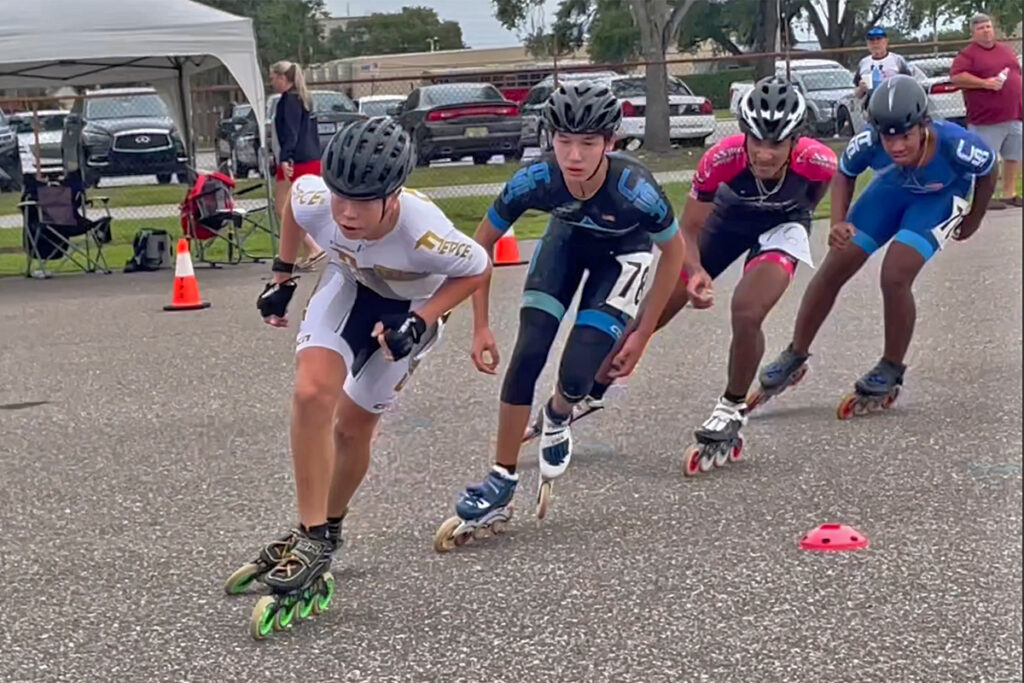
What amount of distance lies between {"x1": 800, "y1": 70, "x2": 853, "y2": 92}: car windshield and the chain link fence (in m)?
0.03

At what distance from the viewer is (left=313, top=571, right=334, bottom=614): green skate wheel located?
5164mm

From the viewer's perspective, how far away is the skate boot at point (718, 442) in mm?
6957

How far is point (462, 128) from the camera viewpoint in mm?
24000

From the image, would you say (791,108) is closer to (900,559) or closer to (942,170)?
(942,170)

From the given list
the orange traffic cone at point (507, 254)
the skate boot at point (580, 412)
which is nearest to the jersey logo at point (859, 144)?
the skate boot at point (580, 412)

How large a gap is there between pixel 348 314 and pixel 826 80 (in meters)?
24.7

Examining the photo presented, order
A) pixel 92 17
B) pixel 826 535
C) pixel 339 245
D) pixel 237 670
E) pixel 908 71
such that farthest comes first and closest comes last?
1. pixel 908 71
2. pixel 92 17
3. pixel 826 535
4. pixel 339 245
5. pixel 237 670

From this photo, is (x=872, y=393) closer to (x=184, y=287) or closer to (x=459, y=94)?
(x=184, y=287)

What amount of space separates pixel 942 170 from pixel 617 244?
2.26m

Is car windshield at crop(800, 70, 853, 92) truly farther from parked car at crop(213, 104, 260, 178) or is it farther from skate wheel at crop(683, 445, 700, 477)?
skate wheel at crop(683, 445, 700, 477)

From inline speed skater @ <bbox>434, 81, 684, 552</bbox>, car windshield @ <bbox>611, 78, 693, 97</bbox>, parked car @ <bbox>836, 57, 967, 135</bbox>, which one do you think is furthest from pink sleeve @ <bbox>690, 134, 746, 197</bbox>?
car windshield @ <bbox>611, 78, 693, 97</bbox>

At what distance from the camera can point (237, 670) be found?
183 inches

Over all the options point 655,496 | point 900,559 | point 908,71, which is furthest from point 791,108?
point 908,71

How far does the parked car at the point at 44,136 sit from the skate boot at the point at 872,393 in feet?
64.3
